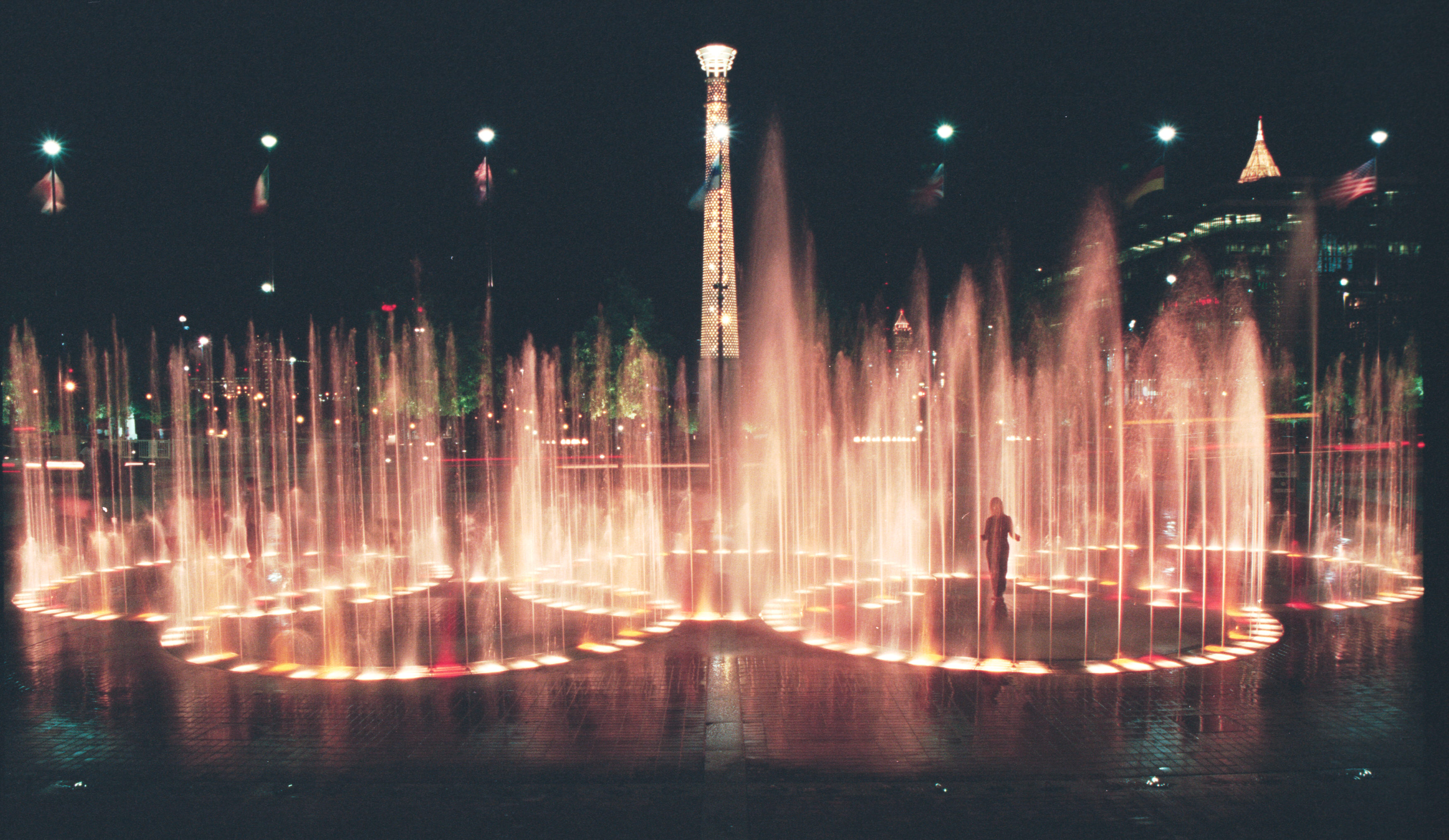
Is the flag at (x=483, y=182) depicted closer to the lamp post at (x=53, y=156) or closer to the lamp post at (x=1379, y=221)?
the lamp post at (x=53, y=156)

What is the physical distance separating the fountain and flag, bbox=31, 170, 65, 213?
7306mm

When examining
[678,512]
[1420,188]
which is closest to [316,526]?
[678,512]

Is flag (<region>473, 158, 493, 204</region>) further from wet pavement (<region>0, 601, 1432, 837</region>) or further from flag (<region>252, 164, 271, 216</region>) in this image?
wet pavement (<region>0, 601, 1432, 837</region>)

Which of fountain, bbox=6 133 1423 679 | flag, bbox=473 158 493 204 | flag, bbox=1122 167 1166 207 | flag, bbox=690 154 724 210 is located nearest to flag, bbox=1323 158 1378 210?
fountain, bbox=6 133 1423 679

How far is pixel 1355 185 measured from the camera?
65.1 feet

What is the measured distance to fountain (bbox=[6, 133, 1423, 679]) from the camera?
9438 mm

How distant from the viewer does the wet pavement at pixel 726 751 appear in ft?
15.3

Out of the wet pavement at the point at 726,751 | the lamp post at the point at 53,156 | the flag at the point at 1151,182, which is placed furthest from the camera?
the flag at the point at 1151,182

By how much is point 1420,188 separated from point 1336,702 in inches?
204

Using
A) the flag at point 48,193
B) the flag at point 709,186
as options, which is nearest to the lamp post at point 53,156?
the flag at point 48,193

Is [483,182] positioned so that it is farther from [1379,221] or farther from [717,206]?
[1379,221]

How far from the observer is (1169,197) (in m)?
84.8

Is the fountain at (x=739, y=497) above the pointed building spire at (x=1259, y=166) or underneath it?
underneath

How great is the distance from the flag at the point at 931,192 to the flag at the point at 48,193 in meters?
21.1
